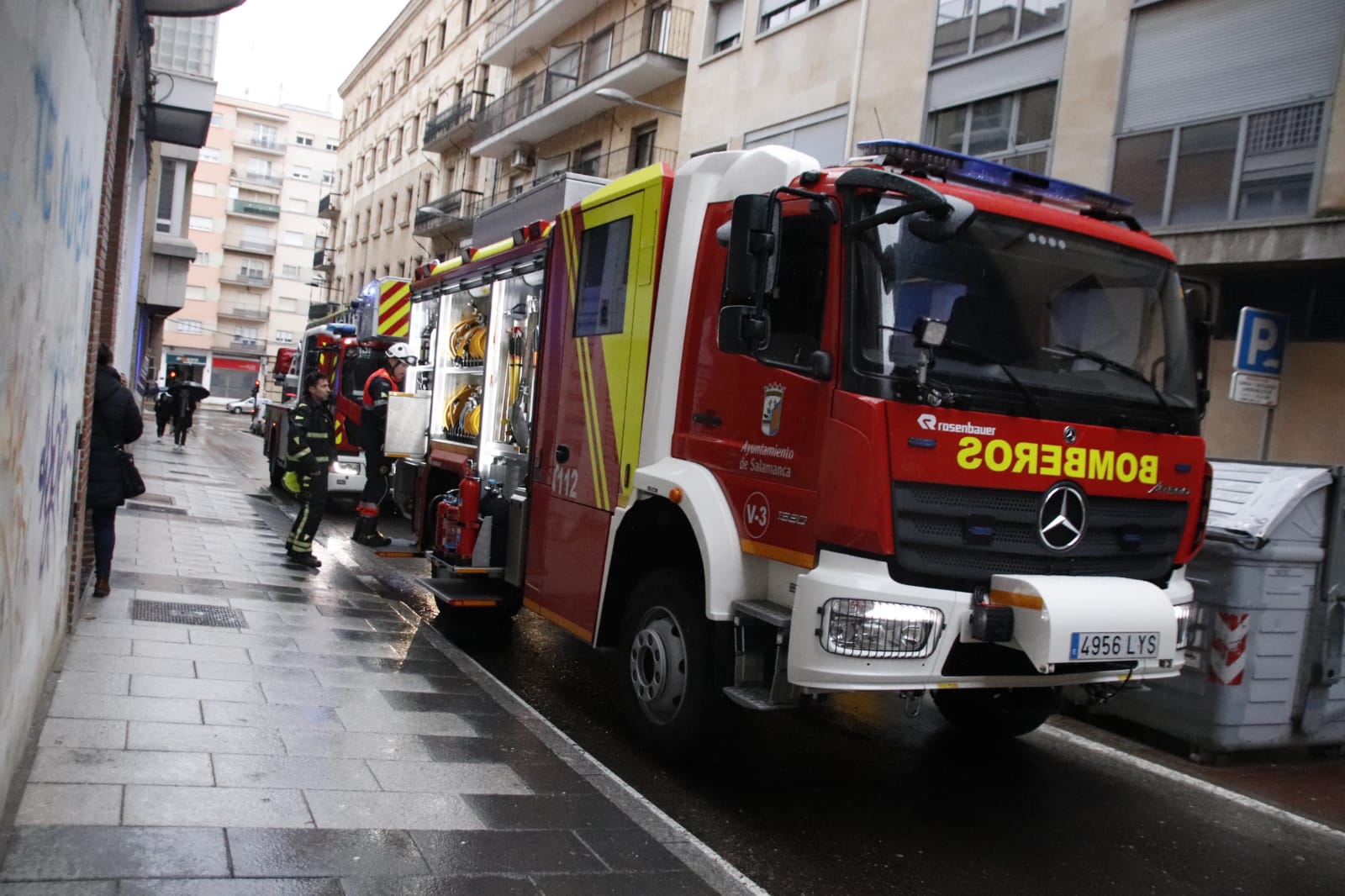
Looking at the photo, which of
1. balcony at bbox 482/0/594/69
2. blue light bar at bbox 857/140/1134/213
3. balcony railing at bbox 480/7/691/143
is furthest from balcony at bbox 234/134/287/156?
blue light bar at bbox 857/140/1134/213

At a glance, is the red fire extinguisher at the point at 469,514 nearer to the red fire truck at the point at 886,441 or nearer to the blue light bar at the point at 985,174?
the red fire truck at the point at 886,441

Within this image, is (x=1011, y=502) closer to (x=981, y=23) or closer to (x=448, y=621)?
(x=448, y=621)

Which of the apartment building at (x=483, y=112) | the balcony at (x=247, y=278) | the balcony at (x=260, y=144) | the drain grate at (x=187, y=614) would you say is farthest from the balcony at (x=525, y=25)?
the balcony at (x=260, y=144)

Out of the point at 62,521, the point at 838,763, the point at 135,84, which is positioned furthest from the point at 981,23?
the point at 62,521

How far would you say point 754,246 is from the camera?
A: 459 centimetres

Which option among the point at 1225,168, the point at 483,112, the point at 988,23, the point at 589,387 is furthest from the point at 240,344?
the point at 589,387

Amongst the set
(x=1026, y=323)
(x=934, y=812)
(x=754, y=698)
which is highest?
(x=1026, y=323)

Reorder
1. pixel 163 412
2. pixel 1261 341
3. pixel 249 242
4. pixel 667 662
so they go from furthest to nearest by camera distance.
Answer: pixel 249 242 < pixel 163 412 < pixel 1261 341 < pixel 667 662

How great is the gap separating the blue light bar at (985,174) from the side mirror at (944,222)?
0.39m

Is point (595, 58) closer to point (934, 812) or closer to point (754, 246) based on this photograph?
point (754, 246)

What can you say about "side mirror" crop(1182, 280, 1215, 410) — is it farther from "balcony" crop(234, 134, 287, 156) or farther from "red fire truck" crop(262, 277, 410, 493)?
"balcony" crop(234, 134, 287, 156)

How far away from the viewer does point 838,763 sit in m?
5.73

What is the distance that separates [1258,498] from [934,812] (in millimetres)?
3011

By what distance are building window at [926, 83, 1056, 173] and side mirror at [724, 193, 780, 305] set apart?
10551mm
